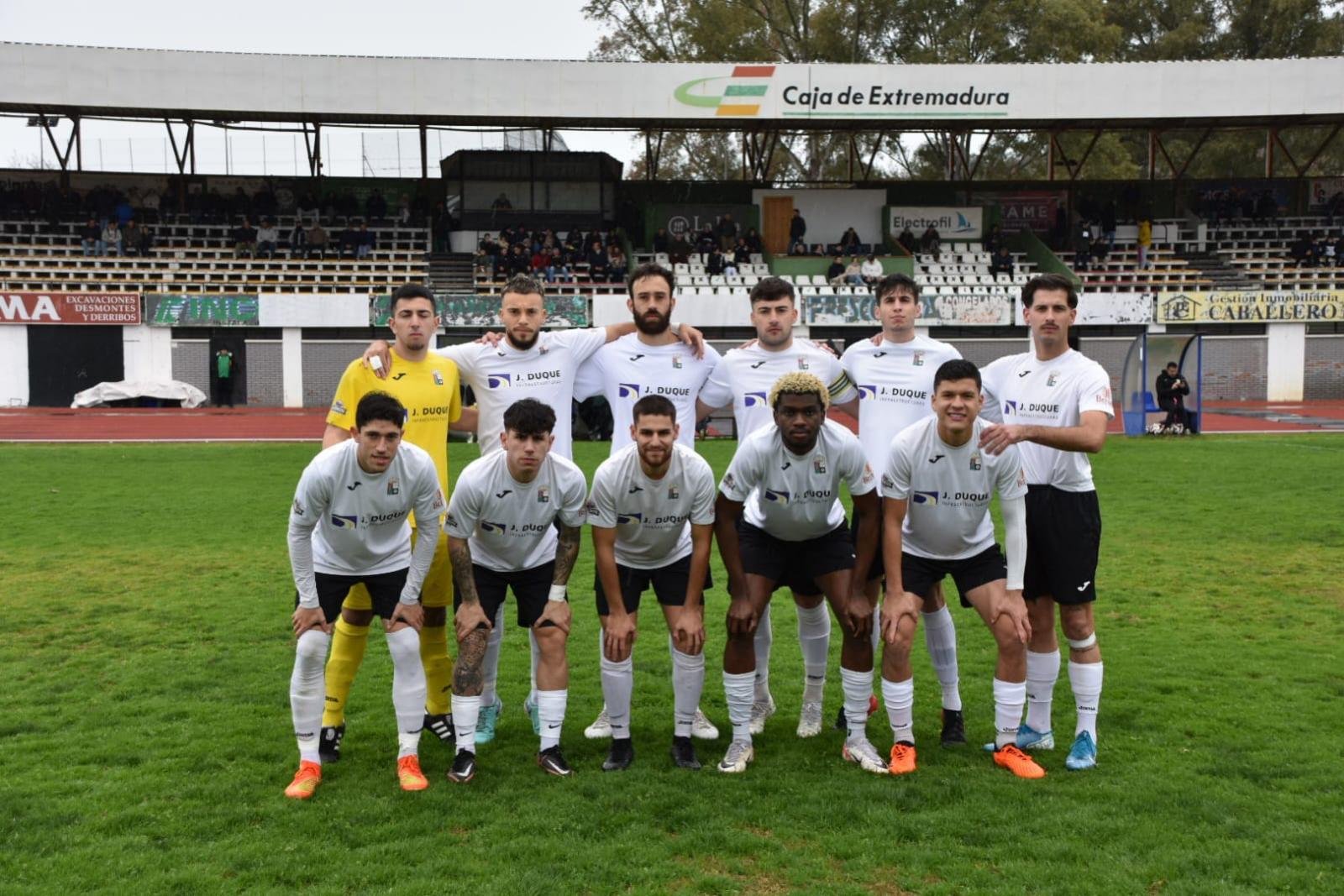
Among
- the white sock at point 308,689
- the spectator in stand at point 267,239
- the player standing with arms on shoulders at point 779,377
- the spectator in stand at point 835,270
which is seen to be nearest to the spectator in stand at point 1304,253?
the spectator in stand at point 835,270

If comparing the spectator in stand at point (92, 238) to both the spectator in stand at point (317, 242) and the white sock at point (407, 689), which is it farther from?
the white sock at point (407, 689)

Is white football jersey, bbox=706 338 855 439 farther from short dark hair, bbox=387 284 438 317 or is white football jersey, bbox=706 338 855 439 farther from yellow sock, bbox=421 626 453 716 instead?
yellow sock, bbox=421 626 453 716

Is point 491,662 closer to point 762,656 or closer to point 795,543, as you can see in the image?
point 762,656

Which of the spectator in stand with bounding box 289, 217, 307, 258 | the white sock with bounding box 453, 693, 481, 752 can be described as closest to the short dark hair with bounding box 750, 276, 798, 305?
the white sock with bounding box 453, 693, 481, 752

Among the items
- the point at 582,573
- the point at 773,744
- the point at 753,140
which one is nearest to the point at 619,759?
the point at 773,744

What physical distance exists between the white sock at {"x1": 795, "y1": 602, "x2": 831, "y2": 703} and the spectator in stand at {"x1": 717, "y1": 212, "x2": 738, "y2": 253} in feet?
108

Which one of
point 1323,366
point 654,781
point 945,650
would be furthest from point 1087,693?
point 1323,366

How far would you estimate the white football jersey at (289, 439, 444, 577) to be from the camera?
212 inches

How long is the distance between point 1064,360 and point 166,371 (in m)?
32.7

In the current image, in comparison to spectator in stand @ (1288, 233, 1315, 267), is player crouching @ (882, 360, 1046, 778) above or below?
below

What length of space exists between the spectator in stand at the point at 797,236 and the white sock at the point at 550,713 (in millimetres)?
34264

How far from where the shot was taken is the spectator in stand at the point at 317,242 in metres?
37.4

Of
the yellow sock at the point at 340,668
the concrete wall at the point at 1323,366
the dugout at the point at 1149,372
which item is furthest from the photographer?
the concrete wall at the point at 1323,366

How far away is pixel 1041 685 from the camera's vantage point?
5910 millimetres
